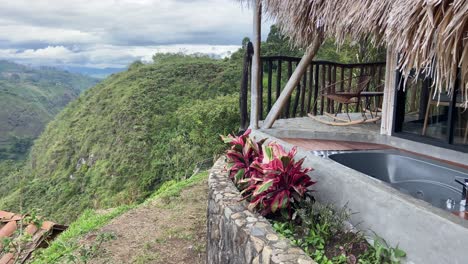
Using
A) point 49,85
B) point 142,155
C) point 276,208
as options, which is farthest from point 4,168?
point 49,85

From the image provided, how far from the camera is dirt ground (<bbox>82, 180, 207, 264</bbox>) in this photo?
12.1 feet

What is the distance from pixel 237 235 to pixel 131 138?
589 inches

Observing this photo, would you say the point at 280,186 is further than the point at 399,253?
Yes

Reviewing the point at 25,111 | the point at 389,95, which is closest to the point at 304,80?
the point at 389,95


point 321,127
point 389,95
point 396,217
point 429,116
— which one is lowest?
point 396,217

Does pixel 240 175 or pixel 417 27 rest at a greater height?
pixel 417 27

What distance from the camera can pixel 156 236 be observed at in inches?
164

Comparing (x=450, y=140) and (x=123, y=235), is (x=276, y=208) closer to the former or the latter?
(x=450, y=140)

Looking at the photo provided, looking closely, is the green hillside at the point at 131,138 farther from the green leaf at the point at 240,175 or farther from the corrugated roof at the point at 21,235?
the green leaf at the point at 240,175

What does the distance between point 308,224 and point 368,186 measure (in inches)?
21.3

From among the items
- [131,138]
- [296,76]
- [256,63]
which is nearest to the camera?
[296,76]

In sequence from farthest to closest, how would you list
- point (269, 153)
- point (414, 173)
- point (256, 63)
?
1. point (256, 63)
2. point (414, 173)
3. point (269, 153)

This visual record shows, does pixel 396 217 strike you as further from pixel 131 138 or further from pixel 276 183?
pixel 131 138

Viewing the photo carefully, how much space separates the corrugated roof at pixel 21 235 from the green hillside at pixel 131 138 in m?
4.34
